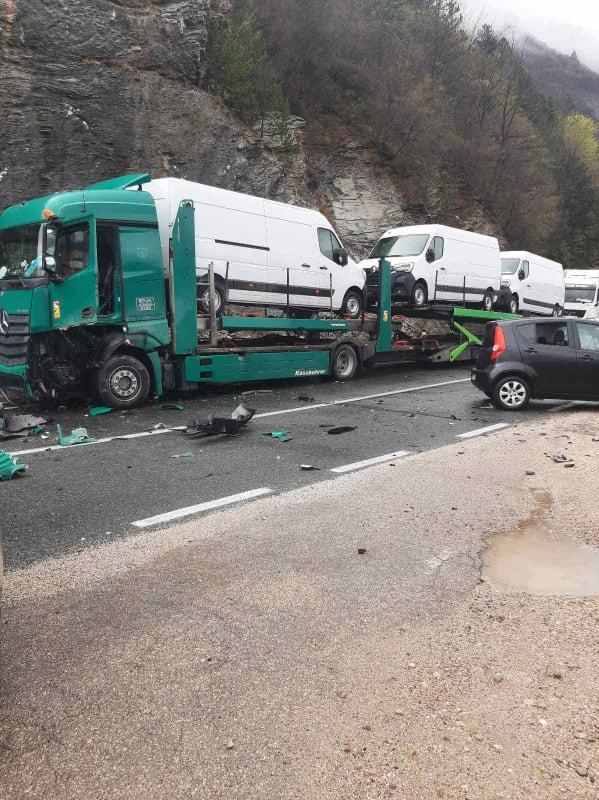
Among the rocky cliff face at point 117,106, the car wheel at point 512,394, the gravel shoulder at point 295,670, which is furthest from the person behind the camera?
the rocky cliff face at point 117,106

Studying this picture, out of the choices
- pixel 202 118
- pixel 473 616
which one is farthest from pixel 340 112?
pixel 473 616

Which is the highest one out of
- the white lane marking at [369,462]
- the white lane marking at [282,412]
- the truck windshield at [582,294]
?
the truck windshield at [582,294]

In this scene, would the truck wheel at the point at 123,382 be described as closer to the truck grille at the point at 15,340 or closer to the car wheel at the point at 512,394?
the truck grille at the point at 15,340

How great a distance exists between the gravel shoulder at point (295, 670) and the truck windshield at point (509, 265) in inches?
711

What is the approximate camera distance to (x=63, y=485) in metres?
6.30

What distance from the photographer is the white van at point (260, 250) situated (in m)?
11.2

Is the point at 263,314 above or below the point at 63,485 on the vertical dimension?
above

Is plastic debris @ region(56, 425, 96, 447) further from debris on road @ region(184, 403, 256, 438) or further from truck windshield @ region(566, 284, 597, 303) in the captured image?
truck windshield @ region(566, 284, 597, 303)

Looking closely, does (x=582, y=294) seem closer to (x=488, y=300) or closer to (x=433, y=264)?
(x=488, y=300)

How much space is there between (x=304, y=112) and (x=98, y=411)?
76.7 feet

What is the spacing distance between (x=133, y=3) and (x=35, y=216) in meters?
15.6

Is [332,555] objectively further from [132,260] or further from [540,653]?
[132,260]

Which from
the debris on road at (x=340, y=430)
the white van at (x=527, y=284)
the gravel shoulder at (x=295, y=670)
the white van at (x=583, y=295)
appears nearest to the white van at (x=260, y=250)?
the debris on road at (x=340, y=430)

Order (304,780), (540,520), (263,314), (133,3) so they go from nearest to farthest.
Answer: (304,780)
(540,520)
(263,314)
(133,3)
